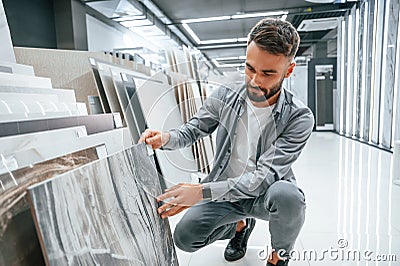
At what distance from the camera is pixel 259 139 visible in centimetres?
129

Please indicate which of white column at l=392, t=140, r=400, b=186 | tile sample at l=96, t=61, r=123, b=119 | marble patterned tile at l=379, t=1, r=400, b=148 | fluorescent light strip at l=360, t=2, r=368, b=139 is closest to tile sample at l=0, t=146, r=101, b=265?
tile sample at l=96, t=61, r=123, b=119

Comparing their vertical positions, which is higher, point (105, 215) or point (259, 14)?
point (259, 14)

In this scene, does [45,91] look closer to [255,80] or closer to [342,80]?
[255,80]

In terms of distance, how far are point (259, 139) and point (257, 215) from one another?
0.35m

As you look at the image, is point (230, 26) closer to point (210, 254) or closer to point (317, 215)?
point (317, 215)

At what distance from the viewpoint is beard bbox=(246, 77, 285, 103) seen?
124 centimetres

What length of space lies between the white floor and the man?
0.94 ft

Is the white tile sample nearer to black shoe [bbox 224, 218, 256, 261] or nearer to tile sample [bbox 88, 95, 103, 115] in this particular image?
tile sample [bbox 88, 95, 103, 115]

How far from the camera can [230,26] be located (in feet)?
27.9

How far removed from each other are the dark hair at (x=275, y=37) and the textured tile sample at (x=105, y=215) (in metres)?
0.62

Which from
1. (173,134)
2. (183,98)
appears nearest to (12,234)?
(173,134)

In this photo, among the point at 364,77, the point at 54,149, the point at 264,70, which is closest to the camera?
the point at 54,149

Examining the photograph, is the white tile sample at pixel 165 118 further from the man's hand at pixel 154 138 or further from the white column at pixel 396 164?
the white column at pixel 396 164

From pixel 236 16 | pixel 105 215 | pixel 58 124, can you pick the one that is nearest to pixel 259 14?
pixel 236 16
